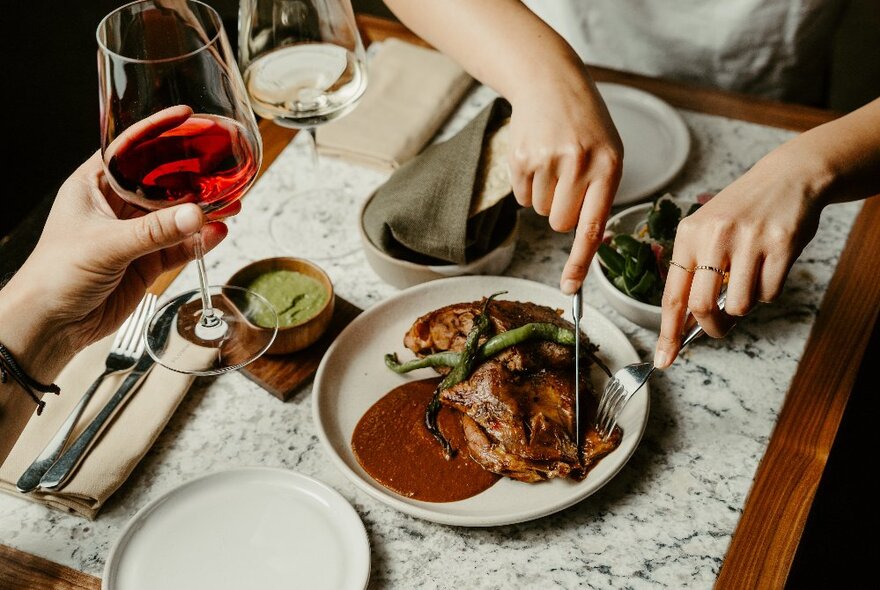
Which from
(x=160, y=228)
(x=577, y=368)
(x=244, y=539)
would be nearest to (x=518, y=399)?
(x=577, y=368)

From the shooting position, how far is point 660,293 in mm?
1420

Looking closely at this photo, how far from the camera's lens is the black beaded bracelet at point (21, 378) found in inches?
45.3

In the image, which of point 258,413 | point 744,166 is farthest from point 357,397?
point 744,166

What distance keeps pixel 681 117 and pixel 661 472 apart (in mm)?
947

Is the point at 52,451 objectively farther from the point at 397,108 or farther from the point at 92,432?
the point at 397,108

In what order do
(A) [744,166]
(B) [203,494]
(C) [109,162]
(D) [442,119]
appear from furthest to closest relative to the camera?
(D) [442,119], (A) [744,166], (B) [203,494], (C) [109,162]

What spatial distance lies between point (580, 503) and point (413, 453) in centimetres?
26

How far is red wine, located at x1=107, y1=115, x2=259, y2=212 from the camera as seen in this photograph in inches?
41.6

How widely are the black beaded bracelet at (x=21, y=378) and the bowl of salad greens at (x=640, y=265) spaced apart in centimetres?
93

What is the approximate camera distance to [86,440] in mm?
1219

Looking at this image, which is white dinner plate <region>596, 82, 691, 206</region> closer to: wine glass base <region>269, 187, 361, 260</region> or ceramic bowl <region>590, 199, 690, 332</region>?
ceramic bowl <region>590, 199, 690, 332</region>

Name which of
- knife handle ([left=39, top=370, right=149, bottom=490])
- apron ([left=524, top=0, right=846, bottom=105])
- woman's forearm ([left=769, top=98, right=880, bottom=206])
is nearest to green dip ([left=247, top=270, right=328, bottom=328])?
knife handle ([left=39, top=370, right=149, bottom=490])

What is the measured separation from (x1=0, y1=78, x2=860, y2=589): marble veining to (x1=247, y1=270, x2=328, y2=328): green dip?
125 millimetres

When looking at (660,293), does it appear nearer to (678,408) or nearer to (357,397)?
(678,408)
